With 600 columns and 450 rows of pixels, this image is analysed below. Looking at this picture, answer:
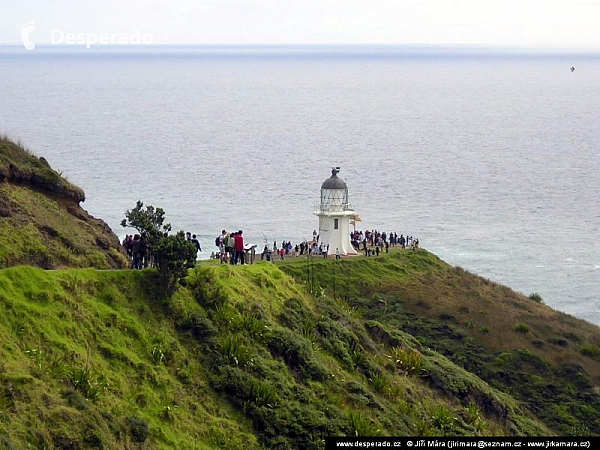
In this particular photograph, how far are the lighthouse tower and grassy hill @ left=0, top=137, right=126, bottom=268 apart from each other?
59.1ft

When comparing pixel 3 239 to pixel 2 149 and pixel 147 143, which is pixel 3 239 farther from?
pixel 147 143

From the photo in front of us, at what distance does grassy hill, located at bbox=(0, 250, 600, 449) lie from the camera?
30.1 m

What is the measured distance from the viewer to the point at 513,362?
173 ft

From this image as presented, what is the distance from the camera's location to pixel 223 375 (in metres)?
34.4

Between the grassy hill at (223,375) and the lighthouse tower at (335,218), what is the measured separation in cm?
1136

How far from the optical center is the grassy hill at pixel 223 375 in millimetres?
30094

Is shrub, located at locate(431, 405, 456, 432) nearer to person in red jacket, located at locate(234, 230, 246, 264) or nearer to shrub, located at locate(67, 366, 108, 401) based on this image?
person in red jacket, located at locate(234, 230, 246, 264)

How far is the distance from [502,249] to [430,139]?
9371cm

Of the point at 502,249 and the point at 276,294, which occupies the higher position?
the point at 502,249

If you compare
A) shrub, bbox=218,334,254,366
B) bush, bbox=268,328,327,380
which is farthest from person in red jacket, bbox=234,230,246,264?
shrub, bbox=218,334,254,366

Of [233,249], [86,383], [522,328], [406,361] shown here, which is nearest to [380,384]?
[406,361]

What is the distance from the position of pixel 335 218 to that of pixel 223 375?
27428mm

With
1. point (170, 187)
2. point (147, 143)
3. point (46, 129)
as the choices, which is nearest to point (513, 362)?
point (170, 187)

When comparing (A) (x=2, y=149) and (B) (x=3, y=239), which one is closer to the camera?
(B) (x=3, y=239)
